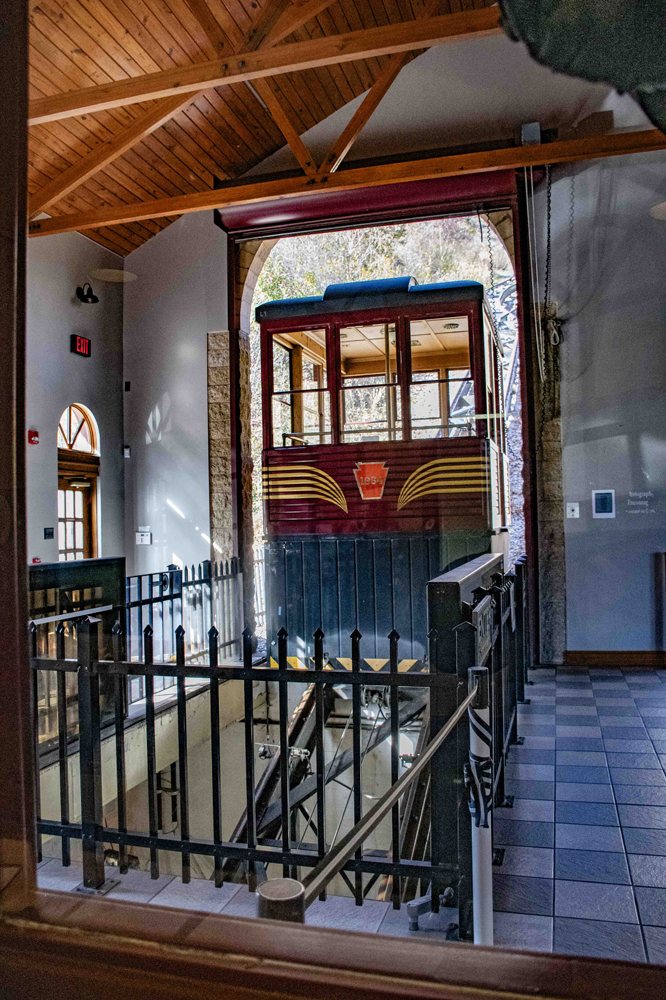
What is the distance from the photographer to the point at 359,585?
4.60 meters

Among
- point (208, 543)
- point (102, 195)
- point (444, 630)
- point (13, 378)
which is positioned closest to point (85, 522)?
point (208, 543)

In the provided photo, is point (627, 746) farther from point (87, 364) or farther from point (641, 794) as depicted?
A: point (87, 364)

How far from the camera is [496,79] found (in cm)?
220

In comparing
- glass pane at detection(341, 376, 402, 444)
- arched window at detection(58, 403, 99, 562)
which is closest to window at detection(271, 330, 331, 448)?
glass pane at detection(341, 376, 402, 444)

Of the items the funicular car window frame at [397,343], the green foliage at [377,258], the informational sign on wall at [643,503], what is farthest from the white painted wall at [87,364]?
the green foliage at [377,258]

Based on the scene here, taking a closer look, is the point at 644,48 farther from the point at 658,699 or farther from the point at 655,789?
the point at 658,699

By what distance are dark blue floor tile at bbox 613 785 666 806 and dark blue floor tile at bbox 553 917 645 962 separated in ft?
2.73

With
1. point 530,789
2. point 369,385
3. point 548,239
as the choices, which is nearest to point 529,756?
point 530,789

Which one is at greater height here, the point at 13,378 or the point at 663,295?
the point at 663,295

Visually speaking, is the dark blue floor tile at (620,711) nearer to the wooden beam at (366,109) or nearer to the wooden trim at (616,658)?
the wooden trim at (616,658)

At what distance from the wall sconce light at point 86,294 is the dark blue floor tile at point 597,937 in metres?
3.91

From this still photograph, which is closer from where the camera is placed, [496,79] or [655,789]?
[496,79]

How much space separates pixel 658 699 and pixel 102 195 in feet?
14.4

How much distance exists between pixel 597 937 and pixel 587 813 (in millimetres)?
775
